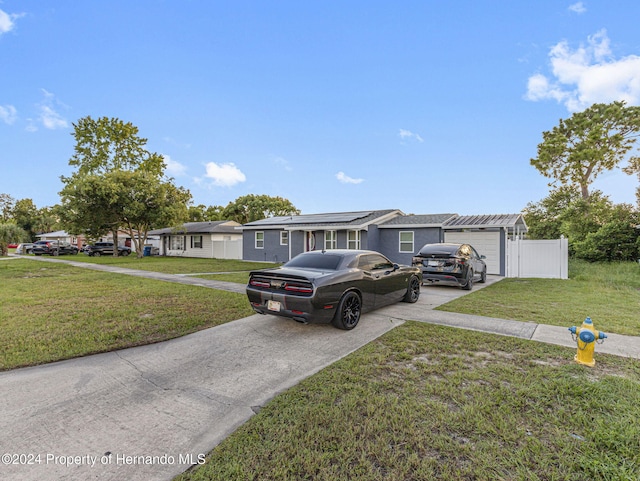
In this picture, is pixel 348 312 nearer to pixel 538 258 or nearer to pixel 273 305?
pixel 273 305

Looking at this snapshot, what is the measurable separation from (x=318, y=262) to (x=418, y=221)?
12560mm

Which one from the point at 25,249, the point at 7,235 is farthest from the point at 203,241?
the point at 25,249

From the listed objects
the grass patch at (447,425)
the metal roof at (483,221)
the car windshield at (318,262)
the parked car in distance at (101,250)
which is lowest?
the grass patch at (447,425)

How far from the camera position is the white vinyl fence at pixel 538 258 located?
522 inches

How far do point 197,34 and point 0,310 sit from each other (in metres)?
12.7

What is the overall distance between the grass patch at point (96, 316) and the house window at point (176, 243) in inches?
853

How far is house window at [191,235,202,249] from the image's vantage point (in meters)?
29.7

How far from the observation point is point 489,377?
3592mm

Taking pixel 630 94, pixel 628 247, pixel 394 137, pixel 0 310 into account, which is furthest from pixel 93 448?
pixel 630 94

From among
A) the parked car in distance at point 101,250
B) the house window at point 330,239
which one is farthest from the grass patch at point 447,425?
the parked car in distance at point 101,250

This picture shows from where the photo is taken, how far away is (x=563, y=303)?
305 inches

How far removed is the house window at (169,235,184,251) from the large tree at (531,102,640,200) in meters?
36.1

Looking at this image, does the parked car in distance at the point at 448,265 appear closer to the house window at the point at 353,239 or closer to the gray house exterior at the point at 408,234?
the gray house exterior at the point at 408,234

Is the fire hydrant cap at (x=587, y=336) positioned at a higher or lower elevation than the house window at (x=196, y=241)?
lower
